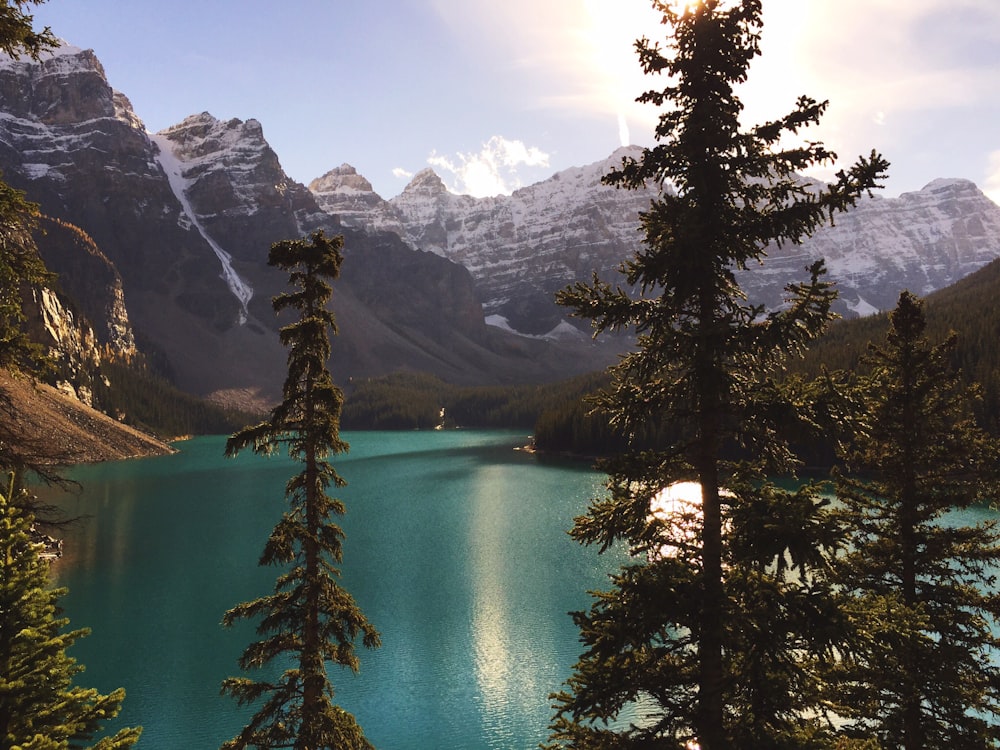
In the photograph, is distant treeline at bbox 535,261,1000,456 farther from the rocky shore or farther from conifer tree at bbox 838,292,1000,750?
the rocky shore

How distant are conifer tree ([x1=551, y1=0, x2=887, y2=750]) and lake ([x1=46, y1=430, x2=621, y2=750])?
20.7m

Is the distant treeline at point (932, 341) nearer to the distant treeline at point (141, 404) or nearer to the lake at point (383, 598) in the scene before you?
the lake at point (383, 598)

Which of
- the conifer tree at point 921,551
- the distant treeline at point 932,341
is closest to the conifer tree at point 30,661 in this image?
the conifer tree at point 921,551

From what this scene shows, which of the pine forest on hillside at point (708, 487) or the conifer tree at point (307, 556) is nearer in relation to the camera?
the pine forest on hillside at point (708, 487)

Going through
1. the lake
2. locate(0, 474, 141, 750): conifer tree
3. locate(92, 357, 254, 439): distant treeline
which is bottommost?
the lake

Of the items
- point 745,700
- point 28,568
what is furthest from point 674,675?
point 28,568

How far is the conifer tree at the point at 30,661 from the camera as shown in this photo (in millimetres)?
9977

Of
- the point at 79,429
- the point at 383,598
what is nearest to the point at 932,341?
the point at 383,598

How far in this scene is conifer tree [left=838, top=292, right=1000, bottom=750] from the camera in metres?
12.7

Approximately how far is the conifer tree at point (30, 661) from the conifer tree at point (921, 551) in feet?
45.1

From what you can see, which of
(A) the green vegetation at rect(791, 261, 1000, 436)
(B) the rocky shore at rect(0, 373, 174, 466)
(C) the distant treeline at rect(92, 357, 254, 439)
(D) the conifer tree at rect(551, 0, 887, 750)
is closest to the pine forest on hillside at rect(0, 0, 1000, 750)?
(D) the conifer tree at rect(551, 0, 887, 750)

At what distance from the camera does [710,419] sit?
9047 mm

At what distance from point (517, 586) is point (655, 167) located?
140ft

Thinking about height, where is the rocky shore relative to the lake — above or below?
above
